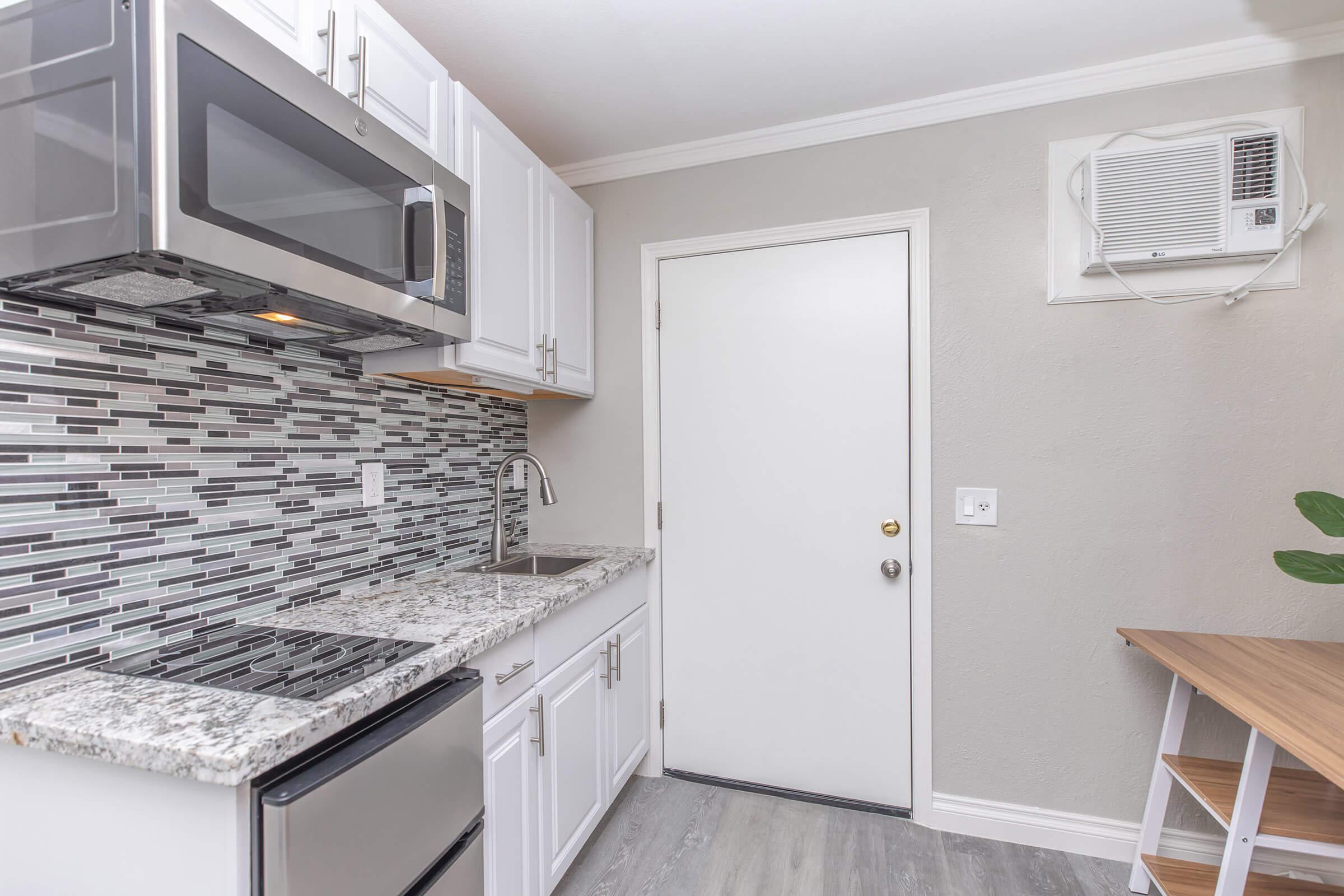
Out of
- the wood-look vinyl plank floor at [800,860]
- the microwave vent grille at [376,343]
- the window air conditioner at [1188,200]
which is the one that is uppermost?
the window air conditioner at [1188,200]

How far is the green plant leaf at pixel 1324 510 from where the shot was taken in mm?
1405

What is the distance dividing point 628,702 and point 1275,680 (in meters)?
1.76

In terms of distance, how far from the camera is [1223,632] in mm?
1778

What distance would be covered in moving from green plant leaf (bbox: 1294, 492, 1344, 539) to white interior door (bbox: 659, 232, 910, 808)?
3.10 ft

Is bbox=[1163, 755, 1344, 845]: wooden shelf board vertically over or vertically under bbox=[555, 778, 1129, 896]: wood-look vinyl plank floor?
over

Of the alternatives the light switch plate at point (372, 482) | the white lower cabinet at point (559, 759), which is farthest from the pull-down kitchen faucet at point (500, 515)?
the white lower cabinet at point (559, 759)

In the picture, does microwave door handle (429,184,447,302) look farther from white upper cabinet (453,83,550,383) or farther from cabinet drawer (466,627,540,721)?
cabinet drawer (466,627,540,721)

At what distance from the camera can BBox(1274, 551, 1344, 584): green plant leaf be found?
1407mm

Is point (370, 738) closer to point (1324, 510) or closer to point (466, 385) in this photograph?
point (466, 385)

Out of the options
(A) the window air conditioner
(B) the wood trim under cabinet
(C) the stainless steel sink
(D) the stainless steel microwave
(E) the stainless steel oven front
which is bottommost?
(E) the stainless steel oven front

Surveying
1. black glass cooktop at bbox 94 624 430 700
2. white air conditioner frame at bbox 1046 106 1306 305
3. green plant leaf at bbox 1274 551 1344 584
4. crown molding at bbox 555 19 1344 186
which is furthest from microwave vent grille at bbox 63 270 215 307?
green plant leaf at bbox 1274 551 1344 584

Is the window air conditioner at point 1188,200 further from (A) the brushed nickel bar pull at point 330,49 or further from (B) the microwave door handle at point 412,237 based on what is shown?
(A) the brushed nickel bar pull at point 330,49

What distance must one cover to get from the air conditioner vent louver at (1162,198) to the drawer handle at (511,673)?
2059mm

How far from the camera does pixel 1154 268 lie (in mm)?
1805
